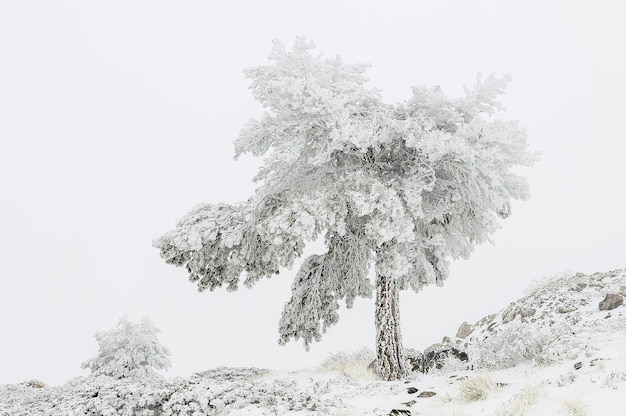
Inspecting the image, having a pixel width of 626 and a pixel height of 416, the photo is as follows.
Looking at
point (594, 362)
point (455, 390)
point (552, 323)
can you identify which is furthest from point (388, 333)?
point (594, 362)

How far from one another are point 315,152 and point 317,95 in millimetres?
2165

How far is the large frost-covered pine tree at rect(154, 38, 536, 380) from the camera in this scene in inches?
452

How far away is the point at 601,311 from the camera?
1359cm

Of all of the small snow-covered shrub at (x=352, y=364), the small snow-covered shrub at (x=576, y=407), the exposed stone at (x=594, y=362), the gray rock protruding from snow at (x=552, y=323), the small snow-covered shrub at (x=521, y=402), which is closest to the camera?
the small snow-covered shrub at (x=576, y=407)

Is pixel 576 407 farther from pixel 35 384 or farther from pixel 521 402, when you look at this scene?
pixel 35 384

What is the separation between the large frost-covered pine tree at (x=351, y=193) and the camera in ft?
37.7

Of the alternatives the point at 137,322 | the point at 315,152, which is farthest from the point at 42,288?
the point at 315,152

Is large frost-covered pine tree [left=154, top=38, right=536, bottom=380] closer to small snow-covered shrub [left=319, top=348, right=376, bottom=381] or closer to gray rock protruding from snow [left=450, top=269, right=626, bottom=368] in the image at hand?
small snow-covered shrub [left=319, top=348, right=376, bottom=381]

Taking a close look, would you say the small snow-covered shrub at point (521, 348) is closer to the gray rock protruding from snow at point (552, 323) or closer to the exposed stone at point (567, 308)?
the gray rock protruding from snow at point (552, 323)

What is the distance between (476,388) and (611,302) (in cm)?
714

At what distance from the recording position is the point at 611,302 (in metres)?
13.6

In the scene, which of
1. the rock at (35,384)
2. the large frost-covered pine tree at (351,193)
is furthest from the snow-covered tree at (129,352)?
the large frost-covered pine tree at (351,193)

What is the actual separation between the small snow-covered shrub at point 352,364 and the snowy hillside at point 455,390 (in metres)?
0.06

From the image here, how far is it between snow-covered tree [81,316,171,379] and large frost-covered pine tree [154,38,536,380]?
173 inches
